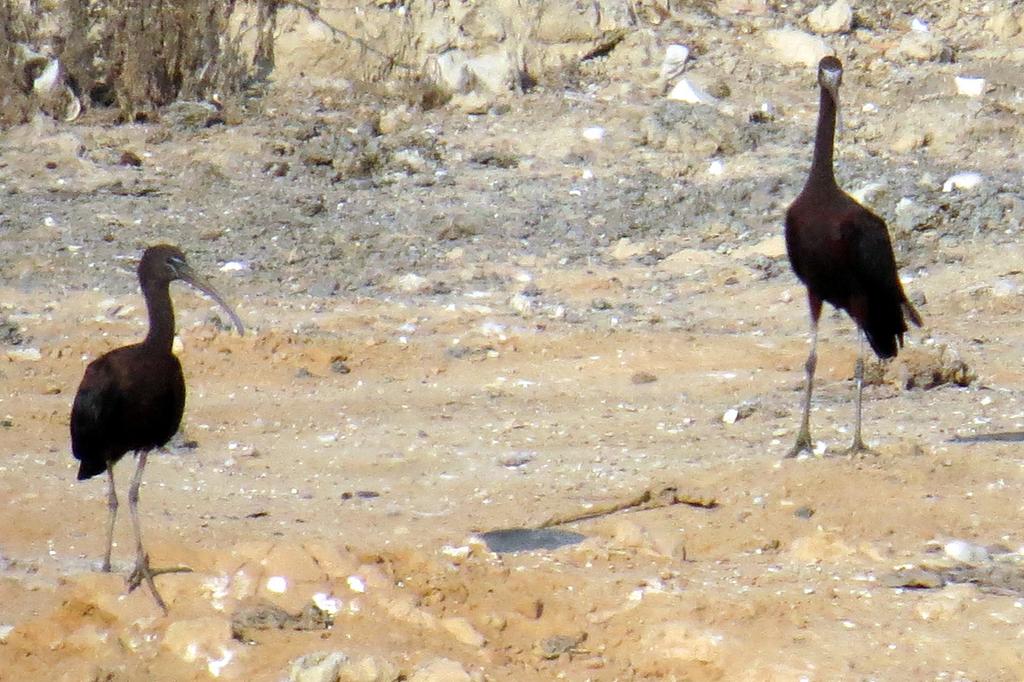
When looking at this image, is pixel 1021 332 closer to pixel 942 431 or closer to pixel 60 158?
pixel 942 431

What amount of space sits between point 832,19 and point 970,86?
159 cm

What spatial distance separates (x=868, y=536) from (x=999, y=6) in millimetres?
10030

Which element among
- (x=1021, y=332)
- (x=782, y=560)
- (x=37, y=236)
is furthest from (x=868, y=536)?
(x=37, y=236)

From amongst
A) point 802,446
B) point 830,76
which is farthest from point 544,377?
point 830,76

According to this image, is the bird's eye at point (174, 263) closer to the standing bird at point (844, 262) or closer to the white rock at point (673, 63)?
the standing bird at point (844, 262)

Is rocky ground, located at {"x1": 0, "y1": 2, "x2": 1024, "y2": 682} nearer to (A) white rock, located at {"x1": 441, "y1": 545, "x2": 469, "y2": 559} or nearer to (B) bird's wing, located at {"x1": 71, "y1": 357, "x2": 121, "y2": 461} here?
(A) white rock, located at {"x1": 441, "y1": 545, "x2": 469, "y2": 559}

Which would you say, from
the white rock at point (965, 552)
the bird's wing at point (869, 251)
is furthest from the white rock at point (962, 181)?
the white rock at point (965, 552)

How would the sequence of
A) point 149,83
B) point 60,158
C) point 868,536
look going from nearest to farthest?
point 868,536
point 60,158
point 149,83

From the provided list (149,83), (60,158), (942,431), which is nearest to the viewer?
(942,431)

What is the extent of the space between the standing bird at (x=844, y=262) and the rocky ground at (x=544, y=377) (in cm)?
45

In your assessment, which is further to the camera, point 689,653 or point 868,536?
point 868,536

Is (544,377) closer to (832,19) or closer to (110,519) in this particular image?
(110,519)

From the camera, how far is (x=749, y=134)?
13.1 meters

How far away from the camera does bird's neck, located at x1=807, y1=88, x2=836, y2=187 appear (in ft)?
24.5
